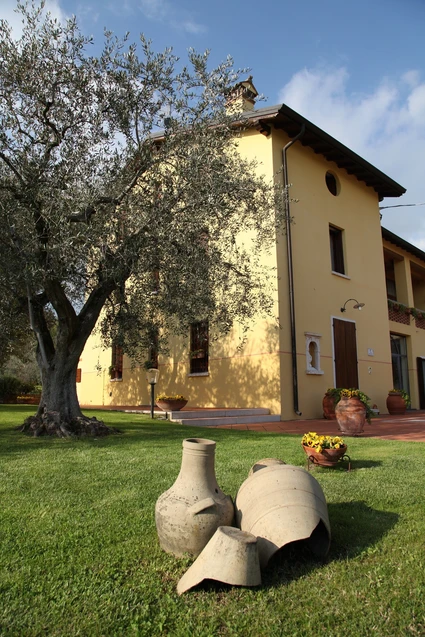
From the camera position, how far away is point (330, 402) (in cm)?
1204

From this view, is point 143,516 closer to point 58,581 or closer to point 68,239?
point 58,581

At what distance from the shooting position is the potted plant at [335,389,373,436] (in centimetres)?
→ 796

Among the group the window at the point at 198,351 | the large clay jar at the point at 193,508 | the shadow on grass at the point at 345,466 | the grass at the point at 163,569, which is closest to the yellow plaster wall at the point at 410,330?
the window at the point at 198,351

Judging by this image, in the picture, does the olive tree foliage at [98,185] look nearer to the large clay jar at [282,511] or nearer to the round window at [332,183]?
the large clay jar at [282,511]

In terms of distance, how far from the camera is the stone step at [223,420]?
1031cm

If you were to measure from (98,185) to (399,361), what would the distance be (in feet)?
50.4

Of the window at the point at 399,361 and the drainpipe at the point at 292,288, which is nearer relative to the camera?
the drainpipe at the point at 292,288

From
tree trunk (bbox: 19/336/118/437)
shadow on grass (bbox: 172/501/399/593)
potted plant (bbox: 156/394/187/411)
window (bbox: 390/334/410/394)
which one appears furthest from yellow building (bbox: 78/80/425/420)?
shadow on grass (bbox: 172/501/399/593)

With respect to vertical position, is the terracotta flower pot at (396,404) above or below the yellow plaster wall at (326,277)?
below

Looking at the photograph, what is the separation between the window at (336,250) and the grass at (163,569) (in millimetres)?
10849

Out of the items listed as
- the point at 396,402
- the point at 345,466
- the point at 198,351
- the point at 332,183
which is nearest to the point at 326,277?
the point at 332,183

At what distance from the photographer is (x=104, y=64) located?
7.38 metres

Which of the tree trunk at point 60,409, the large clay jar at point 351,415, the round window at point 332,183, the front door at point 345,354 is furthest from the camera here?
the round window at point 332,183

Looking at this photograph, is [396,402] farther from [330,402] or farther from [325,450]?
[325,450]
